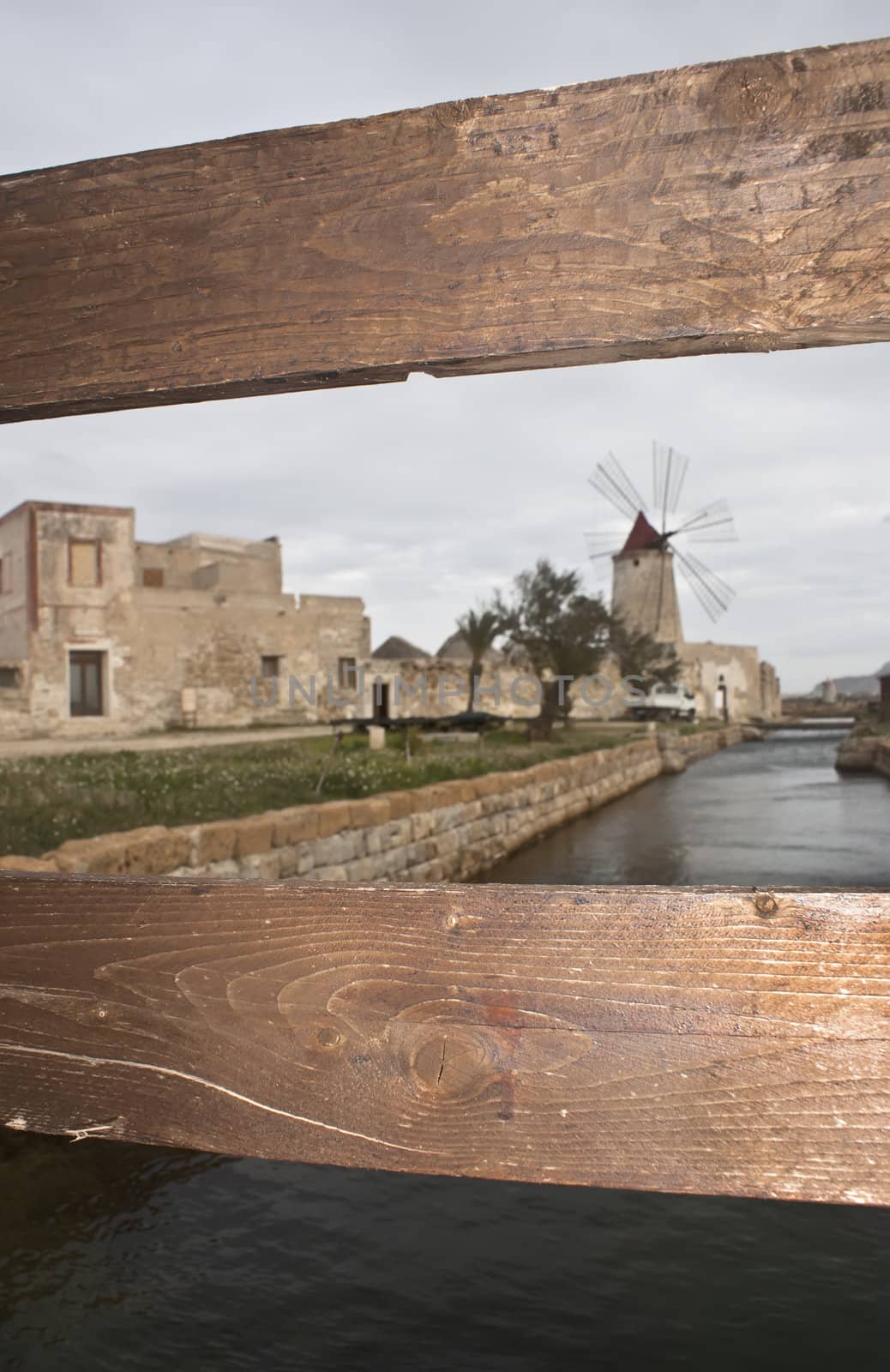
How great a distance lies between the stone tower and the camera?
46.6 meters

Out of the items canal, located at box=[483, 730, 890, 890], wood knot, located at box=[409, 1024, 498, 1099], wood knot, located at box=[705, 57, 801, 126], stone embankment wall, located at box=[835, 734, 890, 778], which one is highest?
wood knot, located at box=[705, 57, 801, 126]

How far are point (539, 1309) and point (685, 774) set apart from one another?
879 inches

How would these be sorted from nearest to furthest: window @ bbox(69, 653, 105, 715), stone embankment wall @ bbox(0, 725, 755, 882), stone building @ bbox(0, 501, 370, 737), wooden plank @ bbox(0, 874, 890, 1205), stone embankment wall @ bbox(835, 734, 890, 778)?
wooden plank @ bbox(0, 874, 890, 1205) → stone embankment wall @ bbox(0, 725, 755, 882) → stone embankment wall @ bbox(835, 734, 890, 778) → stone building @ bbox(0, 501, 370, 737) → window @ bbox(69, 653, 105, 715)

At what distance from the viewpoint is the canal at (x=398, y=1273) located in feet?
8.91

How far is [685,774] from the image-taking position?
24.5 m

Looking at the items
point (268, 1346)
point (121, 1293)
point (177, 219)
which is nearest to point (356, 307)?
point (177, 219)

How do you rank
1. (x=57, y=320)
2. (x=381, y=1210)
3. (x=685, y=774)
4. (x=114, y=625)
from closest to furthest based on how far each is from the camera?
1. (x=57, y=320)
2. (x=381, y=1210)
3. (x=685, y=774)
4. (x=114, y=625)

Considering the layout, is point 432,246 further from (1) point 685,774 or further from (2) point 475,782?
(1) point 685,774

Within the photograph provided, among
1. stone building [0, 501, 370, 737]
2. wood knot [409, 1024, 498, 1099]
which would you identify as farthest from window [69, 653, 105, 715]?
wood knot [409, 1024, 498, 1099]

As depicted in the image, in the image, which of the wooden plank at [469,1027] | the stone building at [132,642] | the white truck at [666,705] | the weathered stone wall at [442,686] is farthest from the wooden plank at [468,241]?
the white truck at [666,705]

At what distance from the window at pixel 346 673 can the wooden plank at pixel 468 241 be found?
3063 centimetres

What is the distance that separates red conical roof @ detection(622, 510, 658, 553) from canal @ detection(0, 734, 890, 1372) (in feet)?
149

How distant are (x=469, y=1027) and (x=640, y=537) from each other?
4843 cm

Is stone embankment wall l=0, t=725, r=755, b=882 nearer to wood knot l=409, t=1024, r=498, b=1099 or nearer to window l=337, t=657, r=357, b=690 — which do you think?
wood knot l=409, t=1024, r=498, b=1099
